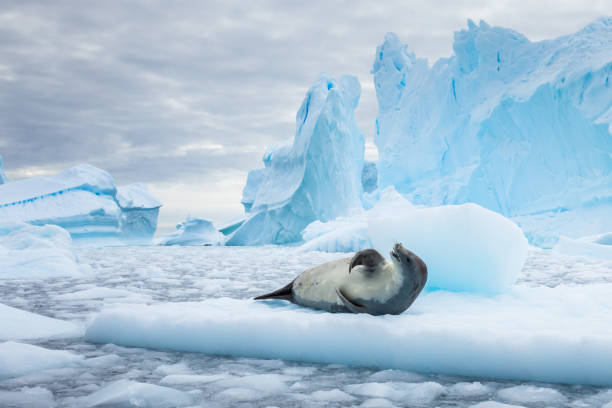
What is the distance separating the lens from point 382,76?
23.1 m

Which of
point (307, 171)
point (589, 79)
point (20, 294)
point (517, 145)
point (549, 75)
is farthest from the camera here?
point (307, 171)

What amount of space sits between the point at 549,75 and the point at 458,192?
4849 millimetres

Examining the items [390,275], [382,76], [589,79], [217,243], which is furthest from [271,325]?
[382,76]

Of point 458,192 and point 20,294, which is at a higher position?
point 458,192

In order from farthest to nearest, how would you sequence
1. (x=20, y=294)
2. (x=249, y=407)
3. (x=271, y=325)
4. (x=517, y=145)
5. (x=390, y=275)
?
(x=517, y=145) → (x=20, y=294) → (x=390, y=275) → (x=271, y=325) → (x=249, y=407)

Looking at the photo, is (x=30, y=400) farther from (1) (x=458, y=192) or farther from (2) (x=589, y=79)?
(1) (x=458, y=192)

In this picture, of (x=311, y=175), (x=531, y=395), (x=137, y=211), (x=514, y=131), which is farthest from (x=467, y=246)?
(x=137, y=211)

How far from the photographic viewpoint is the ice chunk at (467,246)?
3230 mm

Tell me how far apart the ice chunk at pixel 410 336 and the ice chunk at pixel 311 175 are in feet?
49.1

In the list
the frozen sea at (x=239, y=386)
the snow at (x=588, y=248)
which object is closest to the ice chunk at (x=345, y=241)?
the snow at (x=588, y=248)

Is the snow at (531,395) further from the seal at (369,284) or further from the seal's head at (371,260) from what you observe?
the seal's head at (371,260)

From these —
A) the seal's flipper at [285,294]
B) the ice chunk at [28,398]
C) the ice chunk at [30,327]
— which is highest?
the seal's flipper at [285,294]

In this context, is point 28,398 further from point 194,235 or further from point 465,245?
point 194,235

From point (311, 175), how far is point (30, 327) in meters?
15.3
